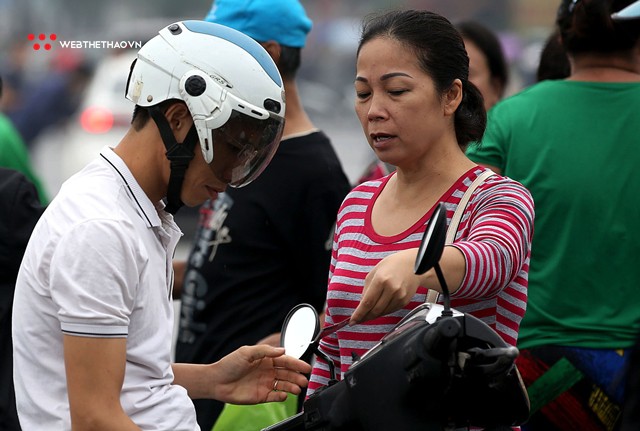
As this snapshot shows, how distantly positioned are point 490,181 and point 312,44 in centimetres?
2144

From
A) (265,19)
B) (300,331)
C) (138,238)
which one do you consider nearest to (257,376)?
(300,331)

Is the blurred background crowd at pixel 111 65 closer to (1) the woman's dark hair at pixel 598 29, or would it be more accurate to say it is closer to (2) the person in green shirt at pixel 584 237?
(1) the woman's dark hair at pixel 598 29

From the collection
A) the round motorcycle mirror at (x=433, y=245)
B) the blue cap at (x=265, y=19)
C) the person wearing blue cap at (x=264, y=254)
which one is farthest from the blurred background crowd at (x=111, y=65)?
the round motorcycle mirror at (x=433, y=245)

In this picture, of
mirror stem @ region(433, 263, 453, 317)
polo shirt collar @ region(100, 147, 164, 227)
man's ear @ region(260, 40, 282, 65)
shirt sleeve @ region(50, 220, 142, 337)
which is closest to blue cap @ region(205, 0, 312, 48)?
man's ear @ region(260, 40, 282, 65)

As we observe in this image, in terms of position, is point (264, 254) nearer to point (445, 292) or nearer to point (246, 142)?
point (246, 142)

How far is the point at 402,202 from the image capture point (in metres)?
3.26

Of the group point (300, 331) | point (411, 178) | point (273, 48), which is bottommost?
point (300, 331)

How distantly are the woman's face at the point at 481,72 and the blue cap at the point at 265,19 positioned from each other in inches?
42.7

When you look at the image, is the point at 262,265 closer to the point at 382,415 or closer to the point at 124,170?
the point at 124,170

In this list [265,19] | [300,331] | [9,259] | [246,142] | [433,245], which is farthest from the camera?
[265,19]

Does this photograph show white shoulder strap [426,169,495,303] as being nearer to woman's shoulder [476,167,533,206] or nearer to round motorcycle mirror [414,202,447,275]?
woman's shoulder [476,167,533,206]

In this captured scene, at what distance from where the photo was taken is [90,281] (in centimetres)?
253

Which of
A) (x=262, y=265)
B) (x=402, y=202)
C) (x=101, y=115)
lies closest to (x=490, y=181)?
(x=402, y=202)

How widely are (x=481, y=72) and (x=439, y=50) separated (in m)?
2.33
